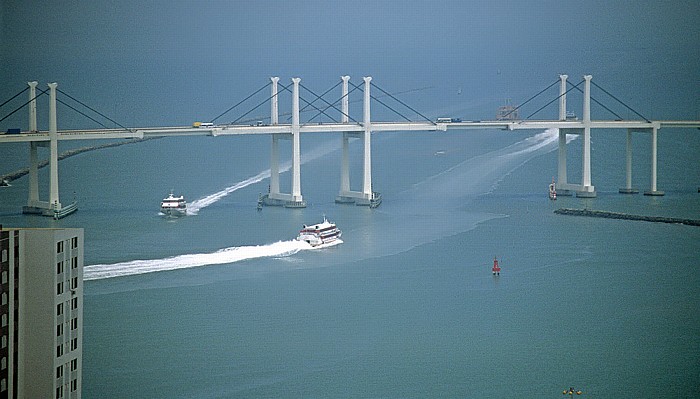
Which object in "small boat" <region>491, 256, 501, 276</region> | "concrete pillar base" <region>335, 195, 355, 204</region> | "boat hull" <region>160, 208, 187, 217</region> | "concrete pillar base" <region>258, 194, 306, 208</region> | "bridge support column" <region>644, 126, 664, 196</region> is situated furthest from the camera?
"bridge support column" <region>644, 126, 664, 196</region>

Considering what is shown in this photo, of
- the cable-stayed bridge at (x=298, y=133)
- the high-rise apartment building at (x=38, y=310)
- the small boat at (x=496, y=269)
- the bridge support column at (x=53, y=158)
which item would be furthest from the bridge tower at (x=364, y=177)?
the high-rise apartment building at (x=38, y=310)

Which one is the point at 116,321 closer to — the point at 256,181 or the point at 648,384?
the point at 648,384

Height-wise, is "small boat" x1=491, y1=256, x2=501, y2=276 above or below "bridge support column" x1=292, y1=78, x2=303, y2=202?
below

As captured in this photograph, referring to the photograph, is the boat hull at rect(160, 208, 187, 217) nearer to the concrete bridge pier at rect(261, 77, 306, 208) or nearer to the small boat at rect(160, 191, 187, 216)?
the small boat at rect(160, 191, 187, 216)

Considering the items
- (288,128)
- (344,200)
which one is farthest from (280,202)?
(288,128)

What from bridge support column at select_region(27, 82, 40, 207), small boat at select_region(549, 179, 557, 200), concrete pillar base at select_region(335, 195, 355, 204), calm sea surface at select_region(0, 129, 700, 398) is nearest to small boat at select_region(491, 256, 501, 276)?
calm sea surface at select_region(0, 129, 700, 398)

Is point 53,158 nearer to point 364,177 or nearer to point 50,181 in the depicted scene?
point 50,181
